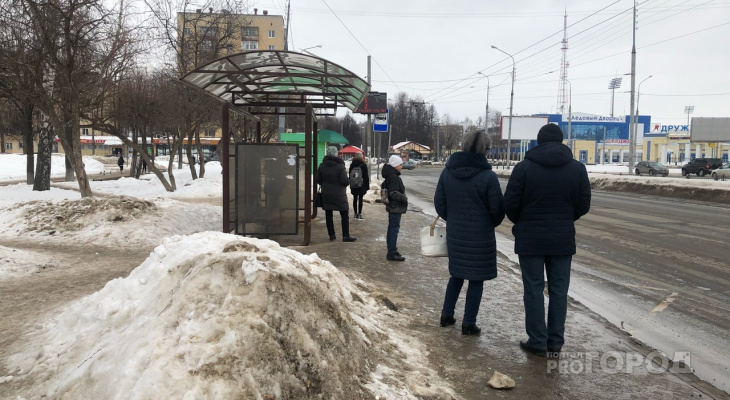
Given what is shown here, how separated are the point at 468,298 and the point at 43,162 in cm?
1875

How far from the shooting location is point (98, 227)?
9367 mm

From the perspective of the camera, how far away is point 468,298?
14.9 ft

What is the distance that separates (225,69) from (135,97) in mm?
18584

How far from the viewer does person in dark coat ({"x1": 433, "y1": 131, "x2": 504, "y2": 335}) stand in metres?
4.30

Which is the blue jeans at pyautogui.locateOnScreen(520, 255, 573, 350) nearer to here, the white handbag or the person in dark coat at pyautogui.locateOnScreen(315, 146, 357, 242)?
the white handbag

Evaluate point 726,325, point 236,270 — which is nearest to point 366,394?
point 236,270

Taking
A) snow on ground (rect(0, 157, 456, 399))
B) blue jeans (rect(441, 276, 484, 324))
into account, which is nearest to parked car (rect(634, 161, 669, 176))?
blue jeans (rect(441, 276, 484, 324))

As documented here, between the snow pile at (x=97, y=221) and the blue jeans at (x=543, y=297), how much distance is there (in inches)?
281

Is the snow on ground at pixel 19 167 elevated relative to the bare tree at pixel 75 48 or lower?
lower

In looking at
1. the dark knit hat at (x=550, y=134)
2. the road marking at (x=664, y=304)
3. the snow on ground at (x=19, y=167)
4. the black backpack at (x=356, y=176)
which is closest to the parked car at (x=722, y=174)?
the black backpack at (x=356, y=176)

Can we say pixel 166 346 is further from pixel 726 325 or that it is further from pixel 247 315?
pixel 726 325

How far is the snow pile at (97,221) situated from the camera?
909 cm

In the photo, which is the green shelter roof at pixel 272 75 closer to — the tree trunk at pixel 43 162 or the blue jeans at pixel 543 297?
the blue jeans at pixel 543 297

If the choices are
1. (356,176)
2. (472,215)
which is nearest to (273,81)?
(356,176)
